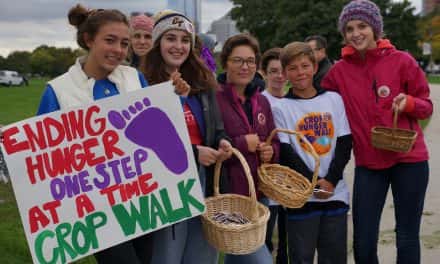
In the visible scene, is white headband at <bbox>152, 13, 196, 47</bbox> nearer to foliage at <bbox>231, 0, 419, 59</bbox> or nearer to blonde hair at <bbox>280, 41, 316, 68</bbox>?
blonde hair at <bbox>280, 41, 316, 68</bbox>

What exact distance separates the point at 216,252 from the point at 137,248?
47cm

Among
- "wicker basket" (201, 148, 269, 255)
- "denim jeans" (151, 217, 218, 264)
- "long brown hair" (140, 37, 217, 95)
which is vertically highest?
"long brown hair" (140, 37, 217, 95)

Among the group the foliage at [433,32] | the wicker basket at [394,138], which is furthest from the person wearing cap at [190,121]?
the foliage at [433,32]

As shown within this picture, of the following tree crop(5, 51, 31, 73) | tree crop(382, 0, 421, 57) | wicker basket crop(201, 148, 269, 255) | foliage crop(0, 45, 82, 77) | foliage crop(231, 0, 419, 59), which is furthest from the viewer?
foliage crop(0, 45, 82, 77)

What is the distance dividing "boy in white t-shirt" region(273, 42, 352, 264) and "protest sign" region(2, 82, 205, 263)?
2.89ft

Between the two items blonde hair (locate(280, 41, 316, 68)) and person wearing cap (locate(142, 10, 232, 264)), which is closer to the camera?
person wearing cap (locate(142, 10, 232, 264))

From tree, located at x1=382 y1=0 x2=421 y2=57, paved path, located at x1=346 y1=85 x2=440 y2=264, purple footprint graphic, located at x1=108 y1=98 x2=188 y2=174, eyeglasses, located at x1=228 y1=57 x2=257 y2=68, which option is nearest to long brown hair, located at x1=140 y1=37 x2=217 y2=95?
eyeglasses, located at x1=228 y1=57 x2=257 y2=68

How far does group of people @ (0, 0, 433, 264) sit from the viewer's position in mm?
2791

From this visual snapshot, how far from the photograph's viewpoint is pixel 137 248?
107 inches

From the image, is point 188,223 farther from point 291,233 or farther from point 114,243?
point 291,233

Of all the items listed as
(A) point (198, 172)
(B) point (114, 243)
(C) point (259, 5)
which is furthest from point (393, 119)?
(C) point (259, 5)

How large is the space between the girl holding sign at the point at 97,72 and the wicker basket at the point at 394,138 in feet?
4.21

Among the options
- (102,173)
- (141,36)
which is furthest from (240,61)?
(141,36)

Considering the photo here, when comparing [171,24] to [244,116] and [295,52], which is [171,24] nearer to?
[244,116]
